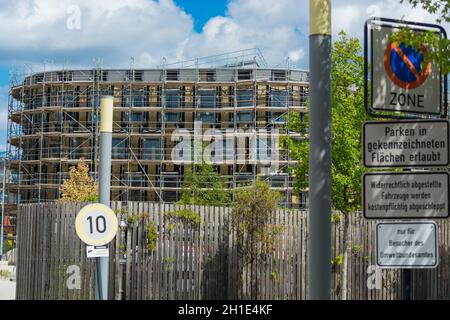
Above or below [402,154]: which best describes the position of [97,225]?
below

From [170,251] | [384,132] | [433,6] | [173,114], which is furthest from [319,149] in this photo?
[173,114]

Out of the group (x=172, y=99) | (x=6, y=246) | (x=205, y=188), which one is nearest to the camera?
(x=205, y=188)

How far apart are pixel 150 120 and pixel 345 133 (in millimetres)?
39110

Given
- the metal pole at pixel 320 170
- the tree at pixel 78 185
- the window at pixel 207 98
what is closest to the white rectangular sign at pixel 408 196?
the metal pole at pixel 320 170

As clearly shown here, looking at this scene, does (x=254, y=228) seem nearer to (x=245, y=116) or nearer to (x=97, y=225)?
(x=97, y=225)

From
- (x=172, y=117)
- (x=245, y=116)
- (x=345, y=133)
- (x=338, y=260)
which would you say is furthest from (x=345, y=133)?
(x=172, y=117)

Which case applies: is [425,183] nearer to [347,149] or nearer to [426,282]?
[426,282]

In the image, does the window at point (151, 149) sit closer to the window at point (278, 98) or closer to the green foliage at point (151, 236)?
the window at point (278, 98)

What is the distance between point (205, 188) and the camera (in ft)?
158

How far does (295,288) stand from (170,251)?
9.50 ft

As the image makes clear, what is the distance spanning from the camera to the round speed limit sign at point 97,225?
429 inches

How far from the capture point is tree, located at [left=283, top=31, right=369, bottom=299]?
65.2 ft

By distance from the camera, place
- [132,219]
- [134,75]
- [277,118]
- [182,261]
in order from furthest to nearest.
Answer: [134,75] < [277,118] < [182,261] < [132,219]

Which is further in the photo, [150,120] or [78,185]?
[150,120]
